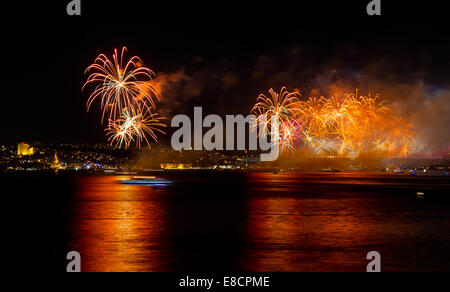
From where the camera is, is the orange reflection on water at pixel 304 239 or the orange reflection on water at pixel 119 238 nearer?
the orange reflection on water at pixel 119 238

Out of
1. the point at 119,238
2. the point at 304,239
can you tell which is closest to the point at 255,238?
the point at 304,239

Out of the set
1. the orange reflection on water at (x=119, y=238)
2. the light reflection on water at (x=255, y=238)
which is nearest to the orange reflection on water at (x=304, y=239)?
the light reflection on water at (x=255, y=238)

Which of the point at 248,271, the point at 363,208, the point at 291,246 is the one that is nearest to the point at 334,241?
the point at 291,246

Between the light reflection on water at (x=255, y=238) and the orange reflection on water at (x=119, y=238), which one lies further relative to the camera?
the light reflection on water at (x=255, y=238)

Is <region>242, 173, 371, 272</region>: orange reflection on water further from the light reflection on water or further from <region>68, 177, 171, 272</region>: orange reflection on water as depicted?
<region>68, 177, 171, 272</region>: orange reflection on water

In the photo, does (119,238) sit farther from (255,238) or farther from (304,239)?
(304,239)

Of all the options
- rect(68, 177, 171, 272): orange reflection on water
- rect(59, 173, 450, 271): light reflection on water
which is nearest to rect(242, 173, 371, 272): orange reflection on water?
rect(59, 173, 450, 271): light reflection on water

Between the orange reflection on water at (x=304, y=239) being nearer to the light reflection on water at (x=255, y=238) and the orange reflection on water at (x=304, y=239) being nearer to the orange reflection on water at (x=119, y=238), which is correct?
the light reflection on water at (x=255, y=238)

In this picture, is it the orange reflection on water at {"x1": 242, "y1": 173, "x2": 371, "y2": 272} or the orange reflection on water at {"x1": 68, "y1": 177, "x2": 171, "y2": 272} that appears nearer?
the orange reflection on water at {"x1": 68, "y1": 177, "x2": 171, "y2": 272}

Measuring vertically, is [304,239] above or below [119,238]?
below

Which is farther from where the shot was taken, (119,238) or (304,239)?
(304,239)

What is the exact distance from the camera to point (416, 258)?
18094mm
